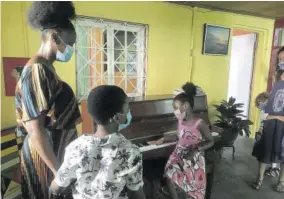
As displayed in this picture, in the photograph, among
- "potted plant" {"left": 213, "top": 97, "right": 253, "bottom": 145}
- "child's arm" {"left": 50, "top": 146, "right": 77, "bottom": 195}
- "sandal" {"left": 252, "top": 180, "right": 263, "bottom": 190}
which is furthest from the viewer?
"potted plant" {"left": 213, "top": 97, "right": 253, "bottom": 145}

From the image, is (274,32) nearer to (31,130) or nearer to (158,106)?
(158,106)

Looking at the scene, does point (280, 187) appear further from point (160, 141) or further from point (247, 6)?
point (247, 6)

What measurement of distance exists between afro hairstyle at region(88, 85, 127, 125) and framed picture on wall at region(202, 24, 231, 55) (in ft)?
8.71

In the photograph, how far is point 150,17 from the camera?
2.67 meters

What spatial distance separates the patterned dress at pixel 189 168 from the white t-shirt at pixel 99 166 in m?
0.89

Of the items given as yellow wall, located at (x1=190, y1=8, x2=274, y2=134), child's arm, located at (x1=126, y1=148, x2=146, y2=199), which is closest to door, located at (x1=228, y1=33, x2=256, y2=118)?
yellow wall, located at (x1=190, y1=8, x2=274, y2=134)

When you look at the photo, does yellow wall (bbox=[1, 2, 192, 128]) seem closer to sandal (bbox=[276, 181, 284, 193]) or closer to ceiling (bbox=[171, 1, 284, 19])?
ceiling (bbox=[171, 1, 284, 19])

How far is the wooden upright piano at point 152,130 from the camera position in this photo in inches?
74.9

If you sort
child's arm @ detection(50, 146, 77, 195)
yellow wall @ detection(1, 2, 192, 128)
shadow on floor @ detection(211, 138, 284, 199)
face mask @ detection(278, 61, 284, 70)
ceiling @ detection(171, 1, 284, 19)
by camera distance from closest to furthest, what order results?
child's arm @ detection(50, 146, 77, 195), yellow wall @ detection(1, 2, 192, 128), face mask @ detection(278, 61, 284, 70), shadow on floor @ detection(211, 138, 284, 199), ceiling @ detection(171, 1, 284, 19)

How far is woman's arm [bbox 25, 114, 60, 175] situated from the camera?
879 millimetres

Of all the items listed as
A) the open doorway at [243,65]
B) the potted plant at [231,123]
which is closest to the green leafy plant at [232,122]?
the potted plant at [231,123]

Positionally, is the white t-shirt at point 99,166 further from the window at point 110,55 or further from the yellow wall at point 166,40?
the window at point 110,55

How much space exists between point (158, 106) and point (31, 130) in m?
1.55

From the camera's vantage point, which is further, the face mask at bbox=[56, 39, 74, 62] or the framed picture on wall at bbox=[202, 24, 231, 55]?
the framed picture on wall at bbox=[202, 24, 231, 55]
